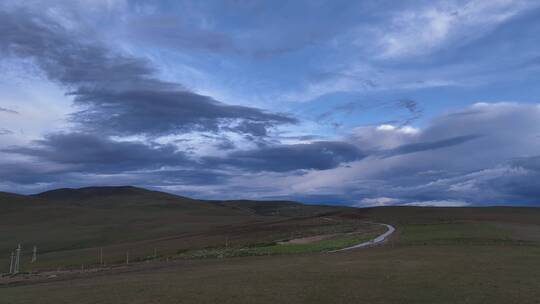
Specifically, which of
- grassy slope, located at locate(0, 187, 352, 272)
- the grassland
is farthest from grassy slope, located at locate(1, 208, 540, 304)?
grassy slope, located at locate(0, 187, 352, 272)

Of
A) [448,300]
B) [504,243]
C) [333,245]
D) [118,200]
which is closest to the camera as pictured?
[448,300]

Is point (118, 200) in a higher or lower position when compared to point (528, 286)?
higher

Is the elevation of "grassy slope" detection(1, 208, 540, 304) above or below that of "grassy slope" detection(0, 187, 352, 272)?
below

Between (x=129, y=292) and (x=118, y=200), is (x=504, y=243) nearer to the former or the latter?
(x=129, y=292)

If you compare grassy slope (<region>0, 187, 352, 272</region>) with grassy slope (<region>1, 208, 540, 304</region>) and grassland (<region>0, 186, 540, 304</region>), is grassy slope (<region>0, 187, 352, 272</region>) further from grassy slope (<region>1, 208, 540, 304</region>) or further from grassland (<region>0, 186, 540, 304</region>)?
grassy slope (<region>1, 208, 540, 304</region>)

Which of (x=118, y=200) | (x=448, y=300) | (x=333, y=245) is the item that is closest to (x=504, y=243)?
(x=333, y=245)

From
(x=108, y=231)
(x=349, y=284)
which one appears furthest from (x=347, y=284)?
(x=108, y=231)

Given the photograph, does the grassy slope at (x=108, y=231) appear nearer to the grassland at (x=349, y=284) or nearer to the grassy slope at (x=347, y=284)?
the grassland at (x=349, y=284)

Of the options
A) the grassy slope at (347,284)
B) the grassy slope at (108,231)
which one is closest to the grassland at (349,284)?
the grassy slope at (347,284)

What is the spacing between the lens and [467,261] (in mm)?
28234

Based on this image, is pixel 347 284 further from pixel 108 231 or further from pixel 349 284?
pixel 108 231

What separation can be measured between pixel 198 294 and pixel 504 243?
28.9 meters

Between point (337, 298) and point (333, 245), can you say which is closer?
point (337, 298)

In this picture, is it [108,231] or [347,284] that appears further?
[108,231]
